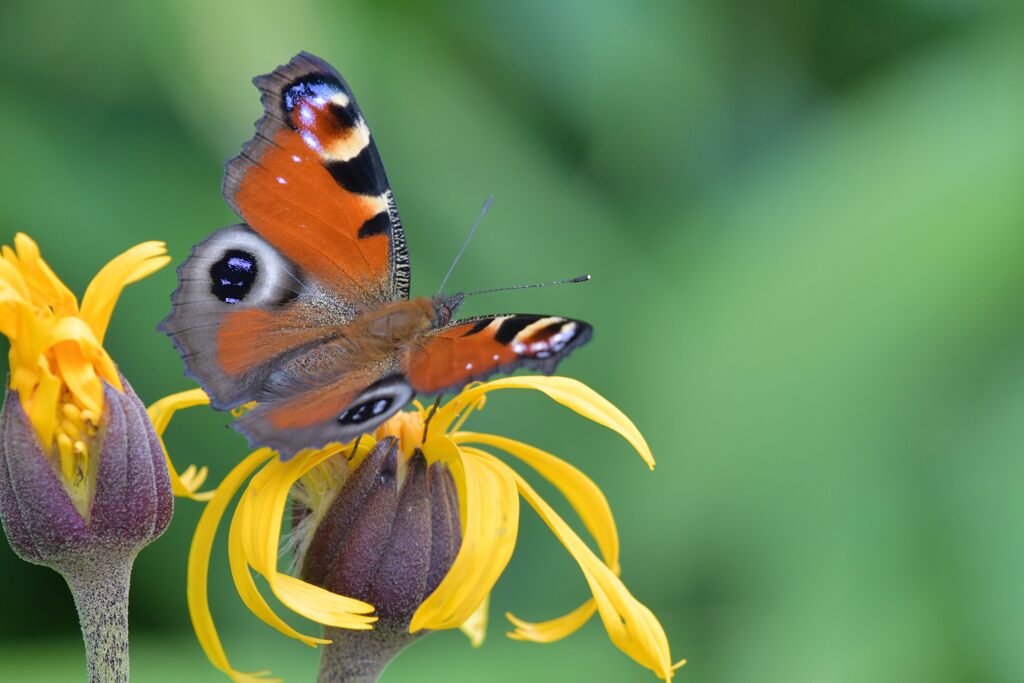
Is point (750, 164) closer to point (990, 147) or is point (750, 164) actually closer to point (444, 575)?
point (990, 147)

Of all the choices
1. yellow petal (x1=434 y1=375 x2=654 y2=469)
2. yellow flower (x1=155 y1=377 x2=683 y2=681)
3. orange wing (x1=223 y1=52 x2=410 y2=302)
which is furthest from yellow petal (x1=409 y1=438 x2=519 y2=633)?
orange wing (x1=223 y1=52 x2=410 y2=302)

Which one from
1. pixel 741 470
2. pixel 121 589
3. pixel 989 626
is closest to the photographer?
pixel 121 589

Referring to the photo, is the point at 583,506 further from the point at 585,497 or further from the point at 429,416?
the point at 429,416

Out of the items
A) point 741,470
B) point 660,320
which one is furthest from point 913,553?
point 660,320

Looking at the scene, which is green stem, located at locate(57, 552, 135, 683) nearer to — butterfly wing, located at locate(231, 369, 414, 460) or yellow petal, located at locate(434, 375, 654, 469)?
butterfly wing, located at locate(231, 369, 414, 460)

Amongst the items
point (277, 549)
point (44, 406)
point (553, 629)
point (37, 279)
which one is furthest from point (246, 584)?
point (553, 629)
